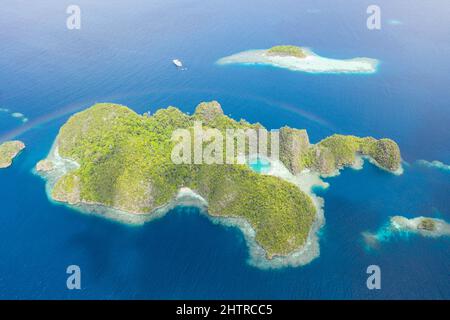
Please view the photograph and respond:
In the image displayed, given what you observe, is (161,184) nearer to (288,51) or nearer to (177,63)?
(177,63)

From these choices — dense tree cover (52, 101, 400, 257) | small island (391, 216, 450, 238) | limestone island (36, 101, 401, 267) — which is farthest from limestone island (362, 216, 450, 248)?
dense tree cover (52, 101, 400, 257)

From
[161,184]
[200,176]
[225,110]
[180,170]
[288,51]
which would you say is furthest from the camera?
[288,51]

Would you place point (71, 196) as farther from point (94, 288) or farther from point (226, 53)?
point (226, 53)

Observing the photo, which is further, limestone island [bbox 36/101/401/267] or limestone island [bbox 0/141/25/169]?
limestone island [bbox 0/141/25/169]

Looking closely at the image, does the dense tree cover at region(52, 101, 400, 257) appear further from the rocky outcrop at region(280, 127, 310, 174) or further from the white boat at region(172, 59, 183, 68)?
the white boat at region(172, 59, 183, 68)

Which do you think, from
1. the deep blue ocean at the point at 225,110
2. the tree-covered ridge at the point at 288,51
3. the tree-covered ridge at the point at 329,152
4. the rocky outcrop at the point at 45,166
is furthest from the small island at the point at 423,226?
the tree-covered ridge at the point at 288,51

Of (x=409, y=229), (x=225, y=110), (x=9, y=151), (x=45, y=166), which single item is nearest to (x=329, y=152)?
(x=409, y=229)
